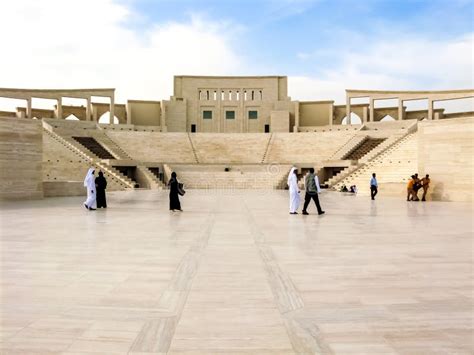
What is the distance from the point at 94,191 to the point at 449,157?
12.8 meters

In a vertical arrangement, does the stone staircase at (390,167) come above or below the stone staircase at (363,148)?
below

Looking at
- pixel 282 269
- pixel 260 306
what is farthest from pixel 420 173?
pixel 260 306

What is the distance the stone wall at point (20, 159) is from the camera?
16531mm

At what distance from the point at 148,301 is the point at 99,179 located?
10.7m

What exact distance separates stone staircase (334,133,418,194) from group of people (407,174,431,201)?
15.4 feet

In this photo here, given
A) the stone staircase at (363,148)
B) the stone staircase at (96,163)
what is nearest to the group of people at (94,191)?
the stone staircase at (96,163)

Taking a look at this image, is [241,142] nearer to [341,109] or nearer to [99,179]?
[341,109]

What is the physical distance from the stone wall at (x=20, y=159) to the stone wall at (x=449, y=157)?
14.9 m

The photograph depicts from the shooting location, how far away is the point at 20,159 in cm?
1700

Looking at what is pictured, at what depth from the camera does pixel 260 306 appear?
144 inches

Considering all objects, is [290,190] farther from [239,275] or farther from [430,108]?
[430,108]

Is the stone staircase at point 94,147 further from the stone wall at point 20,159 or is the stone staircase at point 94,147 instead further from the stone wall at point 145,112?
the stone wall at point 20,159

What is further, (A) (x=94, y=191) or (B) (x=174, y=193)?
(A) (x=94, y=191)

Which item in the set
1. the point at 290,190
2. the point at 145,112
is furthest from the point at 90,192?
the point at 145,112
